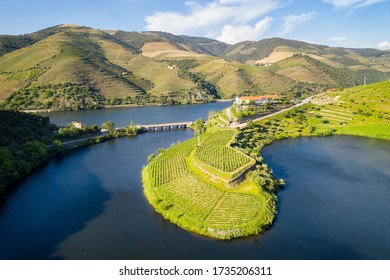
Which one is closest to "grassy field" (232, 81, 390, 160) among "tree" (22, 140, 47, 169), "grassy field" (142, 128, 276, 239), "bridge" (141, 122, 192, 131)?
"grassy field" (142, 128, 276, 239)

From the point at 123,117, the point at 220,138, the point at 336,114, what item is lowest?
the point at 123,117

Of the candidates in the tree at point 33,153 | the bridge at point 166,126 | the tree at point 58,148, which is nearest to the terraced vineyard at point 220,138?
the bridge at point 166,126

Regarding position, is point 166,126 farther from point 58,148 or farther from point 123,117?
point 58,148

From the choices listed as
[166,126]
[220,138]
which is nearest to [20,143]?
[220,138]

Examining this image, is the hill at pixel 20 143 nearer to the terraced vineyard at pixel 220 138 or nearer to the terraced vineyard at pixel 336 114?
Result: the terraced vineyard at pixel 220 138

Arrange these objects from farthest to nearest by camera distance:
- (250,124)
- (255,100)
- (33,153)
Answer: (255,100), (250,124), (33,153)

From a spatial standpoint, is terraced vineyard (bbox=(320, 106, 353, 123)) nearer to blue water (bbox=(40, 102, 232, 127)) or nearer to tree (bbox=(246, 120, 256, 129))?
tree (bbox=(246, 120, 256, 129))

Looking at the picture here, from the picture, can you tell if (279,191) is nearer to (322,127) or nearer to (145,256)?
(145,256)
